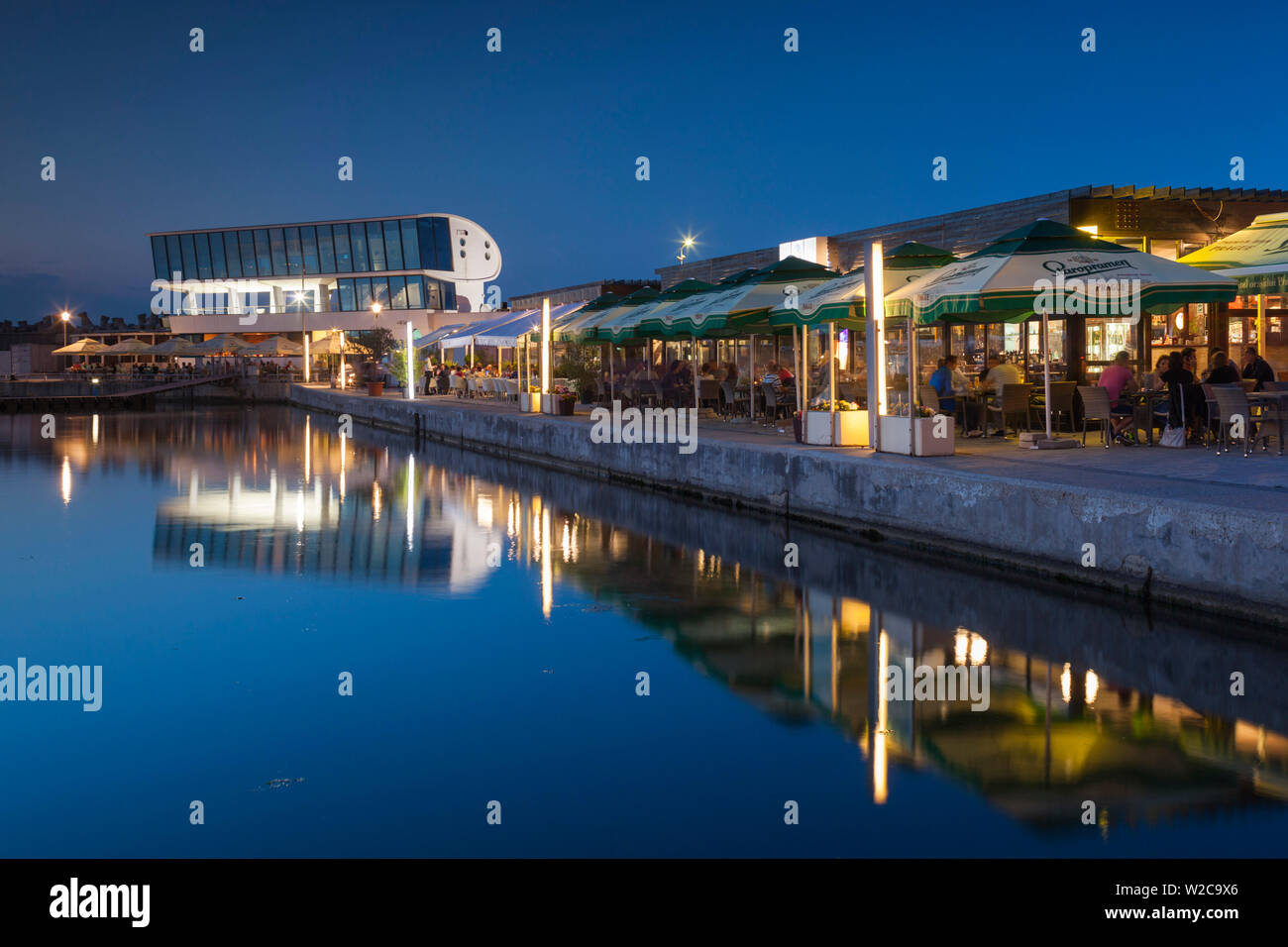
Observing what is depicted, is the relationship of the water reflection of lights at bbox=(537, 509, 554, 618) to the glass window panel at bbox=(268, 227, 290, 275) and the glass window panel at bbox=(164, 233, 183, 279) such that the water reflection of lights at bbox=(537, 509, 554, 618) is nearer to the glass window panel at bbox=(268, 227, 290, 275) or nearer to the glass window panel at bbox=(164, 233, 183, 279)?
the glass window panel at bbox=(268, 227, 290, 275)

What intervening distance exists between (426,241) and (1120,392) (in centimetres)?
8612

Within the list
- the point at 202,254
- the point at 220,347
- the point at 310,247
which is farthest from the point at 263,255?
the point at 220,347

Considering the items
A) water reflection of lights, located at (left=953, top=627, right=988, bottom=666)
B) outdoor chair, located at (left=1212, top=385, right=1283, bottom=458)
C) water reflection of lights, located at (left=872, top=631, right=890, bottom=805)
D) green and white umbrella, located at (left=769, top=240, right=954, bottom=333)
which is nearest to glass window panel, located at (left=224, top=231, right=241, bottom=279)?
green and white umbrella, located at (left=769, top=240, right=954, bottom=333)

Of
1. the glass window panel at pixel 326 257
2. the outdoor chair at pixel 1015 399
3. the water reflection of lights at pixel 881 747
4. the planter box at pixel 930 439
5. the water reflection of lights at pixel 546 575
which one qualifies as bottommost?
the water reflection of lights at pixel 881 747

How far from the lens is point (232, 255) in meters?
103

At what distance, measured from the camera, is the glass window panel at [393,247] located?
98.4 metres

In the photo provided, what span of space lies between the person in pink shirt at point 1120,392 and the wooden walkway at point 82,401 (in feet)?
178

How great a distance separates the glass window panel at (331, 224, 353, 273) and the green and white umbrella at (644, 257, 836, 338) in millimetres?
81132

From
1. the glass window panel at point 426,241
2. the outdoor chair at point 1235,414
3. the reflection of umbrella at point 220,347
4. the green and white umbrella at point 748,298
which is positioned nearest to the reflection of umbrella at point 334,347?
the reflection of umbrella at point 220,347

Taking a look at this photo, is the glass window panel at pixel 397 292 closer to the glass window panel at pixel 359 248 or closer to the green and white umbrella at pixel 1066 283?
the glass window panel at pixel 359 248

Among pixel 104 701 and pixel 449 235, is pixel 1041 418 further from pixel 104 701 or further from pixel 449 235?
pixel 449 235

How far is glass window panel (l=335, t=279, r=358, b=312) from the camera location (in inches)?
3942
